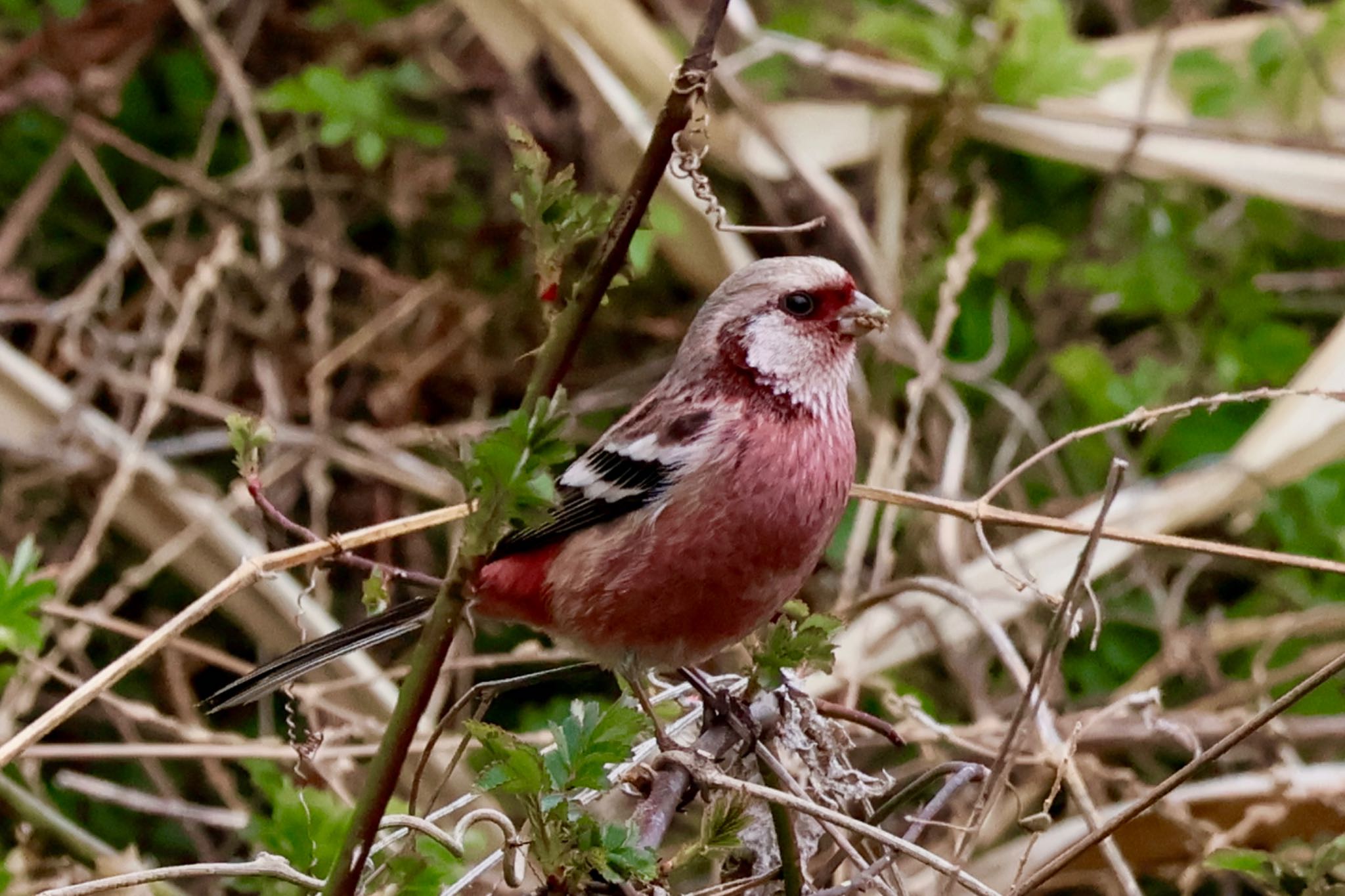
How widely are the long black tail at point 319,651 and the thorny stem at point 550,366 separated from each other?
63 cm

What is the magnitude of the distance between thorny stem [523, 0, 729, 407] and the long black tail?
736 mm

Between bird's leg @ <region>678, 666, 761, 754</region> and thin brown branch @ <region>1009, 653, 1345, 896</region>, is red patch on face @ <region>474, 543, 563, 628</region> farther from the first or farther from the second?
thin brown branch @ <region>1009, 653, 1345, 896</region>

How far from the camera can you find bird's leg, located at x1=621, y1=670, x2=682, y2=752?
116 cm

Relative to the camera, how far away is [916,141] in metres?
2.66

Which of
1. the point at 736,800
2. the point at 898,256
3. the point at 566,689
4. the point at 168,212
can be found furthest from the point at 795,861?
the point at 168,212

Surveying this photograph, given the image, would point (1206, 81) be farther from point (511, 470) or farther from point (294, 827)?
point (511, 470)

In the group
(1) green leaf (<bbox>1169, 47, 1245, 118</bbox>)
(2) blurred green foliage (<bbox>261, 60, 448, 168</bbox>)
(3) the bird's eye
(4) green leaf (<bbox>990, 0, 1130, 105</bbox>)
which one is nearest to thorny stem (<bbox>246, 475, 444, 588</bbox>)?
(3) the bird's eye

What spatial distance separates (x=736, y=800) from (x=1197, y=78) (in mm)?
2254

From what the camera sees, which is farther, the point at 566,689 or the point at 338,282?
the point at 338,282

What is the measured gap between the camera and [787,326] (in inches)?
63.6

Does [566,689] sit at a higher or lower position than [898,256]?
lower

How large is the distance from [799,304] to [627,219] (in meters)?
0.84

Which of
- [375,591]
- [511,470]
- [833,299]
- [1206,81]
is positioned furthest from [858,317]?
[1206,81]

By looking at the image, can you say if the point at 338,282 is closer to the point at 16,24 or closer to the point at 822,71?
the point at 16,24
